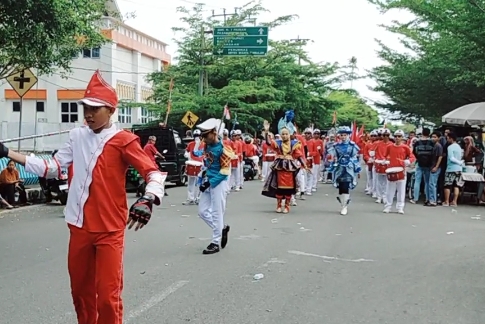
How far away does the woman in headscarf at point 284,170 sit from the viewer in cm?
1521

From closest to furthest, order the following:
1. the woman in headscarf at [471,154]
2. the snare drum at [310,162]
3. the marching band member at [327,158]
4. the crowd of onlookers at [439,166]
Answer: the crowd of onlookers at [439,166], the woman in headscarf at [471,154], the snare drum at [310,162], the marching band member at [327,158]

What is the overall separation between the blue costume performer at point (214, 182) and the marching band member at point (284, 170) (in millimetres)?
5155

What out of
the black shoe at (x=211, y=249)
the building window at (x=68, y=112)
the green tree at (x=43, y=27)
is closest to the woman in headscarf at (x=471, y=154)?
the green tree at (x=43, y=27)

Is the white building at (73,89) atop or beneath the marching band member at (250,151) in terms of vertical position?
atop

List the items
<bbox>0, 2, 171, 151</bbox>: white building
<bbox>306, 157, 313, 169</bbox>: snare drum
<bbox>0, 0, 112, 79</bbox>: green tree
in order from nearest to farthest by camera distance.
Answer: <bbox>0, 0, 112, 79</bbox>: green tree → <bbox>306, 157, 313, 169</bbox>: snare drum → <bbox>0, 2, 171, 151</bbox>: white building

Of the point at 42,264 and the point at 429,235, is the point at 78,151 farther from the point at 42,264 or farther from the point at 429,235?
the point at 429,235

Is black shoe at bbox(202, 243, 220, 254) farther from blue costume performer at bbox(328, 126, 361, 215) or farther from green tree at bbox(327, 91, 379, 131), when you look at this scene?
green tree at bbox(327, 91, 379, 131)

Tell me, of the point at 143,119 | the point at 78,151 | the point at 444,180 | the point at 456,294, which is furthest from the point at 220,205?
the point at 143,119

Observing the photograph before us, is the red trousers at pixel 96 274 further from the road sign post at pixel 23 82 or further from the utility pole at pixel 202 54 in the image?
the utility pole at pixel 202 54

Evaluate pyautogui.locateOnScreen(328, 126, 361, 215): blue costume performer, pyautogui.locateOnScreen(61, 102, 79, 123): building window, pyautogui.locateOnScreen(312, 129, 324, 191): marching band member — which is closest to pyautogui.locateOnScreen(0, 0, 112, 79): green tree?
pyautogui.locateOnScreen(328, 126, 361, 215): blue costume performer

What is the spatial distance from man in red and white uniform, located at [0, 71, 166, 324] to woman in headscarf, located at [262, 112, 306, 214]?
10410mm

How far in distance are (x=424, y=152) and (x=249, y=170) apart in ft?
37.9

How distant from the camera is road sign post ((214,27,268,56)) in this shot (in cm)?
3097

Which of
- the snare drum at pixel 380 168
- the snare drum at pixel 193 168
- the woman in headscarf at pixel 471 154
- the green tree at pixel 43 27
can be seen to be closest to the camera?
the green tree at pixel 43 27
